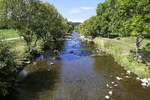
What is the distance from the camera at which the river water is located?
688 inches

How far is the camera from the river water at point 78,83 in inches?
688

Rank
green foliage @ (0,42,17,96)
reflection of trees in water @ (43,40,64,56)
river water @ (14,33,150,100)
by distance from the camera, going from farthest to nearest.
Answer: reflection of trees in water @ (43,40,64,56), river water @ (14,33,150,100), green foliage @ (0,42,17,96)

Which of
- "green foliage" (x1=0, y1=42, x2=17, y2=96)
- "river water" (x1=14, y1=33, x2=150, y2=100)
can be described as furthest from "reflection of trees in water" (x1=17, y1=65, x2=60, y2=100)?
"green foliage" (x1=0, y1=42, x2=17, y2=96)

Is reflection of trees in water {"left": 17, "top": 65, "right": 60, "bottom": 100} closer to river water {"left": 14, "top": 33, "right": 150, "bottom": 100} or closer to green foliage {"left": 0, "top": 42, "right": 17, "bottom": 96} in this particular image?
river water {"left": 14, "top": 33, "right": 150, "bottom": 100}

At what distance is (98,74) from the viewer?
2492 centimetres

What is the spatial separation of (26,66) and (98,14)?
5356 cm

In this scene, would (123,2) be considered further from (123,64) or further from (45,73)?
(45,73)

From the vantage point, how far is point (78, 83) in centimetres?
2116

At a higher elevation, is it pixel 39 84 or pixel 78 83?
pixel 39 84

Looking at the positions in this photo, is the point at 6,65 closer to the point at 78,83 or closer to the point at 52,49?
the point at 78,83

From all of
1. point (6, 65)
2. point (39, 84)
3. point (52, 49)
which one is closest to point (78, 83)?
point (39, 84)

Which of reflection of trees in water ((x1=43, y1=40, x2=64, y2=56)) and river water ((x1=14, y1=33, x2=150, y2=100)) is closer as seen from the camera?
river water ((x1=14, y1=33, x2=150, y2=100))

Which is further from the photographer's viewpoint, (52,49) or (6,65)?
(52,49)

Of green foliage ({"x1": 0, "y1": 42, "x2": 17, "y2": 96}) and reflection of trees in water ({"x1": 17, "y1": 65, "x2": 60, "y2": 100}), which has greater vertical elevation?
green foliage ({"x1": 0, "y1": 42, "x2": 17, "y2": 96})
